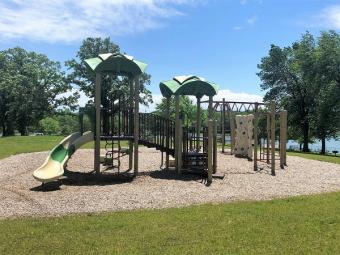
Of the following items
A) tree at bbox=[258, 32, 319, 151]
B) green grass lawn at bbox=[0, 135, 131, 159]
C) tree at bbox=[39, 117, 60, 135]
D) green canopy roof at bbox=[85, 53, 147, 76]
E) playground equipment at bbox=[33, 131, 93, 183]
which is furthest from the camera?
tree at bbox=[39, 117, 60, 135]

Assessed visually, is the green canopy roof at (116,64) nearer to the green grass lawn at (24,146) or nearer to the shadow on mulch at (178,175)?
the shadow on mulch at (178,175)

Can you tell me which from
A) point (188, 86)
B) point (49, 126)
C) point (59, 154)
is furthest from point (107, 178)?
point (49, 126)

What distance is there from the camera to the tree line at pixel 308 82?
37.4 m

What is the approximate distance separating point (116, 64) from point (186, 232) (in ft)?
27.1

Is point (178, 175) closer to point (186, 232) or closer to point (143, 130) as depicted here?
point (143, 130)

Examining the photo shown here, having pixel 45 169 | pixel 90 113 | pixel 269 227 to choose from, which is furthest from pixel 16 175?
pixel 269 227

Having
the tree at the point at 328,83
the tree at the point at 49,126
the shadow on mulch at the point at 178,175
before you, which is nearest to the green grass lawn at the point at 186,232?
the shadow on mulch at the point at 178,175

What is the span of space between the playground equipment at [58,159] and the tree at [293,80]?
28.7 m

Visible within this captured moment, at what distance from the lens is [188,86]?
1527cm

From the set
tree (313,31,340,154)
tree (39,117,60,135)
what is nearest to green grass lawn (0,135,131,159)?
tree (313,31,340,154)

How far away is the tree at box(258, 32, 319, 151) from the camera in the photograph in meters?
41.7

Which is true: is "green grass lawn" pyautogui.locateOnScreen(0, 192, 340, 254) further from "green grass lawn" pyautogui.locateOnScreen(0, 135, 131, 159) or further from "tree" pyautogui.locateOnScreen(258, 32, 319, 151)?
"tree" pyautogui.locateOnScreen(258, 32, 319, 151)

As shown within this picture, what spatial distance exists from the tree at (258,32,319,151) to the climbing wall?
68.0 feet

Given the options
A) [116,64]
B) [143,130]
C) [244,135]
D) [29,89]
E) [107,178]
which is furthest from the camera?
[29,89]
